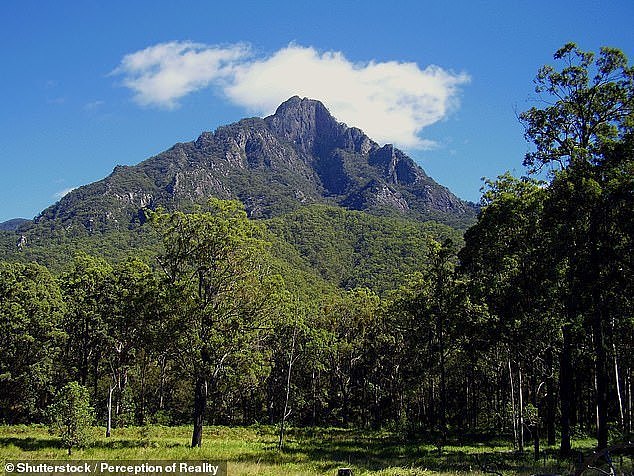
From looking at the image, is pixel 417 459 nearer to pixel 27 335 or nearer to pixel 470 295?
pixel 470 295

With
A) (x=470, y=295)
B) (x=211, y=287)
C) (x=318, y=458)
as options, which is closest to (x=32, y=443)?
(x=211, y=287)

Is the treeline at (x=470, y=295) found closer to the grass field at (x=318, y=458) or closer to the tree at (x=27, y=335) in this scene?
the tree at (x=27, y=335)

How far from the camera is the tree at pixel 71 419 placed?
2119 cm

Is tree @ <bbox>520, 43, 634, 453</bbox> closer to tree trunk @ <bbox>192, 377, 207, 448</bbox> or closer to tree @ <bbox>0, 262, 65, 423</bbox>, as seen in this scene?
tree trunk @ <bbox>192, 377, 207, 448</bbox>

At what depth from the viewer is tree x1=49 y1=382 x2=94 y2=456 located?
2119 centimetres

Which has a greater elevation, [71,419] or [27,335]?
[27,335]

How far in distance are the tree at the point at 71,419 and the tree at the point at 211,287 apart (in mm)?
4778

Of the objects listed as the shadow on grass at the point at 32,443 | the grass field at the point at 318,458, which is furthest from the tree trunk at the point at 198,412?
the shadow on grass at the point at 32,443

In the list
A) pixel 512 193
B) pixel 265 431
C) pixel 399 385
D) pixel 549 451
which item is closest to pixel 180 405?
pixel 265 431

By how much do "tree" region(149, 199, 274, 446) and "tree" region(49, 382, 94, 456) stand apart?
15.7 feet

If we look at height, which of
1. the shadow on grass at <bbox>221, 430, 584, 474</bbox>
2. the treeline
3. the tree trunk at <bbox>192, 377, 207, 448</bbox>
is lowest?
the shadow on grass at <bbox>221, 430, 584, 474</bbox>

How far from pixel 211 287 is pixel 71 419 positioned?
8.37 m

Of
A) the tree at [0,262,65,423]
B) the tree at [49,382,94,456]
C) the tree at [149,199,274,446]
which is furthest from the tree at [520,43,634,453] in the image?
the tree at [0,262,65,423]

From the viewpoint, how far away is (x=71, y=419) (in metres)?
21.2
